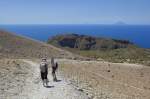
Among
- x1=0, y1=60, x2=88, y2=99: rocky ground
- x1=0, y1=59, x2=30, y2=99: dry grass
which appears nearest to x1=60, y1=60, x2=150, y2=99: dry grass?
x1=0, y1=60, x2=88, y2=99: rocky ground

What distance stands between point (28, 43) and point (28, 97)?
37.6m

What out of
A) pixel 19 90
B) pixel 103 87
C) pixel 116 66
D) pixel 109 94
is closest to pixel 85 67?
pixel 116 66

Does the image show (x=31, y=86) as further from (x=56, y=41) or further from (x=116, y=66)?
(x=56, y=41)

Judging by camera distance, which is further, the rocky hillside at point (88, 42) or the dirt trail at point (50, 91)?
the rocky hillside at point (88, 42)

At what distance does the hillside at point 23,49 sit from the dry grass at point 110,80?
11.2m

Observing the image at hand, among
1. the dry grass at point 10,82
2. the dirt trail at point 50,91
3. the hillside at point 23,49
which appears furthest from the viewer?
the hillside at point 23,49

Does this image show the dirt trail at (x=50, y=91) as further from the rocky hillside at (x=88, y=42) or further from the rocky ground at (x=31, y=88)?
the rocky hillside at (x=88, y=42)

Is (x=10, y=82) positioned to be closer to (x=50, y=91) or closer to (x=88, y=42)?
(x=50, y=91)

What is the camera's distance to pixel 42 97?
19422 mm

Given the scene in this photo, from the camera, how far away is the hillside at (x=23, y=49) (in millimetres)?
49562

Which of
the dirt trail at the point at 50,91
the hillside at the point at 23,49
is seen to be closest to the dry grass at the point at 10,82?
the dirt trail at the point at 50,91

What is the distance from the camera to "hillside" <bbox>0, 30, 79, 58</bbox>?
1951 inches

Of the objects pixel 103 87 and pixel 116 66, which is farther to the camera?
pixel 116 66

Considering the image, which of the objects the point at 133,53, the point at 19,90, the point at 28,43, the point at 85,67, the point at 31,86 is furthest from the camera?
the point at 133,53
